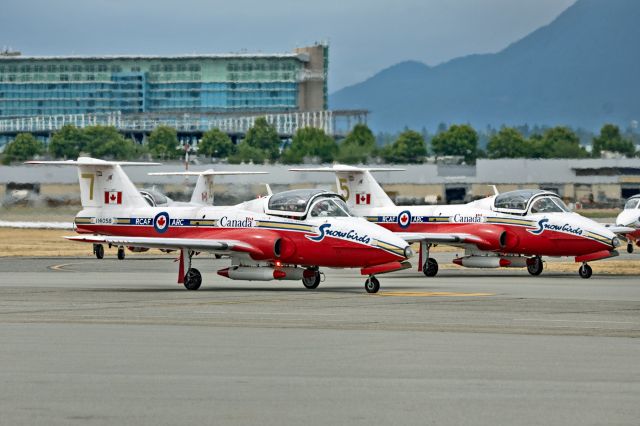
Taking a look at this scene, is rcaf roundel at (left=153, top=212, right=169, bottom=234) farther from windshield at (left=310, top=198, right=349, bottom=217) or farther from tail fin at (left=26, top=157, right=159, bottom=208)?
windshield at (left=310, top=198, right=349, bottom=217)

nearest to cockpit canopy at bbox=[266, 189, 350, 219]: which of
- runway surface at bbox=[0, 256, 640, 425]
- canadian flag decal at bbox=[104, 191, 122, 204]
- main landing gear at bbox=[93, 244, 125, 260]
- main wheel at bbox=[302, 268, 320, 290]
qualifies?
main wheel at bbox=[302, 268, 320, 290]

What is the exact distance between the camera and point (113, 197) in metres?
39.2

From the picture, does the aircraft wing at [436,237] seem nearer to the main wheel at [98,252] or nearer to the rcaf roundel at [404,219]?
the rcaf roundel at [404,219]

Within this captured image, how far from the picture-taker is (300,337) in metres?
20.5

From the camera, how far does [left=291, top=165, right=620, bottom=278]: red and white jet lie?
37938mm

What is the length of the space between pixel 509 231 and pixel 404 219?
11.9 ft

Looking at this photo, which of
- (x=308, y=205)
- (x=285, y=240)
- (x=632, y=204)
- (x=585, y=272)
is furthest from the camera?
(x=632, y=204)

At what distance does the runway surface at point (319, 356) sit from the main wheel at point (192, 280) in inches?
22.0

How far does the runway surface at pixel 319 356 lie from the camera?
1373 cm

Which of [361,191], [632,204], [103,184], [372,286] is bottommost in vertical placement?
[372,286]

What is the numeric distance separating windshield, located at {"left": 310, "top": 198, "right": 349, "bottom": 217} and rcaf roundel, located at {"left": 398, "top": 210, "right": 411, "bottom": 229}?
345 inches

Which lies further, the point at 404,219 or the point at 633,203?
the point at 633,203

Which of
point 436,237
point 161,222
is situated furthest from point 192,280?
point 436,237

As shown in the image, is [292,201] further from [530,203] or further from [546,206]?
[546,206]
